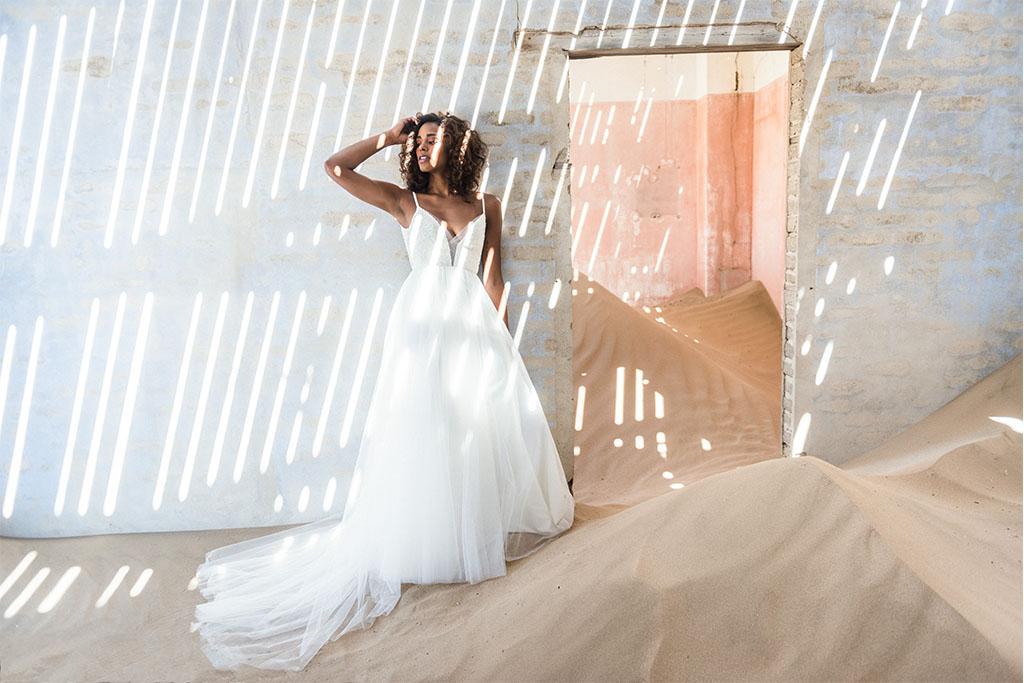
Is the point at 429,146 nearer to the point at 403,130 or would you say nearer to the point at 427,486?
the point at 403,130

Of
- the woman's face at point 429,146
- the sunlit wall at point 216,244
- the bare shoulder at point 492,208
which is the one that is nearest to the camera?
the woman's face at point 429,146

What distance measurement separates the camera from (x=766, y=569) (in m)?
2.55

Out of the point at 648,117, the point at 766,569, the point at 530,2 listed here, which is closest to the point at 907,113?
the point at 530,2

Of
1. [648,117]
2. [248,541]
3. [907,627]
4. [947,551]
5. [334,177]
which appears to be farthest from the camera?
[648,117]

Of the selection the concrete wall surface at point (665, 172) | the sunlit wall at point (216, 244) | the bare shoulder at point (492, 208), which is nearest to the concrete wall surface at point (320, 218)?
the sunlit wall at point (216, 244)

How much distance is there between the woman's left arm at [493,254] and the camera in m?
3.67

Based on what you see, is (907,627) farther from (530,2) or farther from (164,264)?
(164,264)

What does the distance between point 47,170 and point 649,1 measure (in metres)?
3.26

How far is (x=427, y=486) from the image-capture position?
3.23 metres

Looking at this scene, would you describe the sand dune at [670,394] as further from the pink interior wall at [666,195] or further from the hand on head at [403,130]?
the hand on head at [403,130]

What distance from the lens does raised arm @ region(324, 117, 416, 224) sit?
11.7 ft

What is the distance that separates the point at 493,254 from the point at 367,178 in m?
0.70

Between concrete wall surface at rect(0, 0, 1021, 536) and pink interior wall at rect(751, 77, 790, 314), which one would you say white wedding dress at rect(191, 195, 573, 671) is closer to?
concrete wall surface at rect(0, 0, 1021, 536)

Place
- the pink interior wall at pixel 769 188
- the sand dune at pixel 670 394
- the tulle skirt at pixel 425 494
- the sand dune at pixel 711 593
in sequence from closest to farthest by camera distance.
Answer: the sand dune at pixel 711 593 < the tulle skirt at pixel 425 494 < the sand dune at pixel 670 394 < the pink interior wall at pixel 769 188
